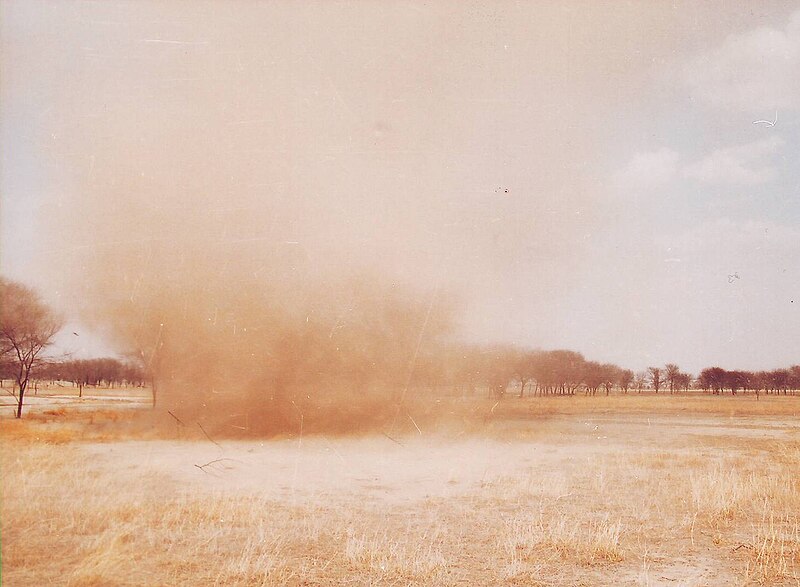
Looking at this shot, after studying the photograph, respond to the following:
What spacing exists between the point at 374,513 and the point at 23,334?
34.4ft

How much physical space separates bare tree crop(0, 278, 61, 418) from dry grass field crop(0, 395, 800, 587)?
1354mm

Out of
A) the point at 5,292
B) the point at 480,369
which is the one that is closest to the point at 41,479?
the point at 5,292

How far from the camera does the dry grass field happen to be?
7.73m

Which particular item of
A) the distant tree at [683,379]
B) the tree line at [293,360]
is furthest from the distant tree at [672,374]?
the tree line at [293,360]

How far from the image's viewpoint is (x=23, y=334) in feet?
47.5

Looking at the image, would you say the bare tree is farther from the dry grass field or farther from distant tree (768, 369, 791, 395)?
distant tree (768, 369, 791, 395)

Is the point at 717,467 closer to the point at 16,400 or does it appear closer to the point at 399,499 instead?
the point at 399,499

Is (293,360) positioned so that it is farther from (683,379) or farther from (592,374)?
(683,379)

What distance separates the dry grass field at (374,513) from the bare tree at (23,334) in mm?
1354

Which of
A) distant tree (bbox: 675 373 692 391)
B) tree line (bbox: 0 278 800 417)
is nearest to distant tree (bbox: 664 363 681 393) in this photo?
distant tree (bbox: 675 373 692 391)

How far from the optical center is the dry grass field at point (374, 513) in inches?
305

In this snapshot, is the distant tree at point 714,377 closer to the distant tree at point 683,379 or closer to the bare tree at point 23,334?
the distant tree at point 683,379

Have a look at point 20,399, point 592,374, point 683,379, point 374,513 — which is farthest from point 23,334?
point 683,379

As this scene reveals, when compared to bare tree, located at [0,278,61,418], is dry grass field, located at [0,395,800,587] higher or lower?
lower
